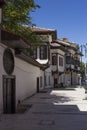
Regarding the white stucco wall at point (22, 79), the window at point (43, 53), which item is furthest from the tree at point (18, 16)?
the window at point (43, 53)

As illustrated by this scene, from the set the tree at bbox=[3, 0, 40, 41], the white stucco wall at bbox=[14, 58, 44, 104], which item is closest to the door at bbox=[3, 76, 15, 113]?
the white stucco wall at bbox=[14, 58, 44, 104]

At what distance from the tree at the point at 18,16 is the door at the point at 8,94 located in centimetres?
844

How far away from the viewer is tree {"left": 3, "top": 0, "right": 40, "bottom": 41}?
1110 inches

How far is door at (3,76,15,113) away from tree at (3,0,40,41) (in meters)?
8.44

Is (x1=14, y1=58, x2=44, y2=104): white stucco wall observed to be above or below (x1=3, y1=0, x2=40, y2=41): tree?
below

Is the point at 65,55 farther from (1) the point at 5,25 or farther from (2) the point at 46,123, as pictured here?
(2) the point at 46,123

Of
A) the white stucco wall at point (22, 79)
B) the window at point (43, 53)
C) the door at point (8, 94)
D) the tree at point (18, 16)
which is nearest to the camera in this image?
the door at point (8, 94)

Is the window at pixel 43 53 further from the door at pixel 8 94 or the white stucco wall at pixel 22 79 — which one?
the door at pixel 8 94

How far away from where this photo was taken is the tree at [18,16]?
1110 inches

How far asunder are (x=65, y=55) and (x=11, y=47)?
176 feet

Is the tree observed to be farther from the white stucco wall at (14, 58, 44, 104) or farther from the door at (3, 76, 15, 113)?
the door at (3, 76, 15, 113)

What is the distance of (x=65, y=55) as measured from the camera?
73.0 metres

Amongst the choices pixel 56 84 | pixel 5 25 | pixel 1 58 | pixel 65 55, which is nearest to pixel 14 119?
pixel 1 58

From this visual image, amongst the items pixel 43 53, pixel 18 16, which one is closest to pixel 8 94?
pixel 18 16
